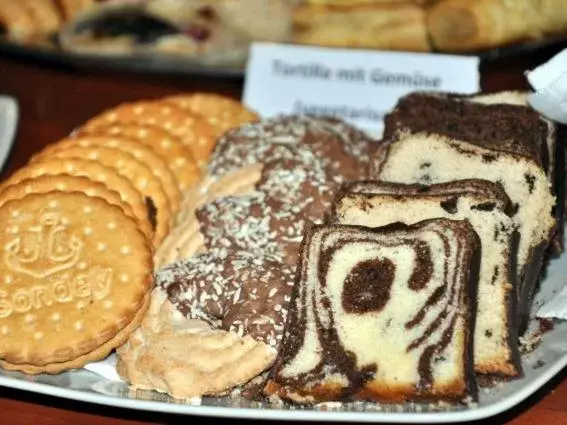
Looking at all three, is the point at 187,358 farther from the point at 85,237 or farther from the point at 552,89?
the point at 552,89

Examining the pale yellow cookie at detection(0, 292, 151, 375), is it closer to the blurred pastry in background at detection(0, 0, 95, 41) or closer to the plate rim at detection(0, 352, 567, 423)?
the plate rim at detection(0, 352, 567, 423)

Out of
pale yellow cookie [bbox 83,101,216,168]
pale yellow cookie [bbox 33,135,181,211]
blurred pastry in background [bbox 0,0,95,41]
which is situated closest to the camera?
pale yellow cookie [bbox 33,135,181,211]

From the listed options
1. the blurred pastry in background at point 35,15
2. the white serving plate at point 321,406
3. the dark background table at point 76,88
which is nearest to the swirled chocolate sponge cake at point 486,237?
the white serving plate at point 321,406

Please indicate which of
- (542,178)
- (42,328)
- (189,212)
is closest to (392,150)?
(542,178)

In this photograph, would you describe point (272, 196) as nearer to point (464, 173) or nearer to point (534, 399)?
point (464, 173)

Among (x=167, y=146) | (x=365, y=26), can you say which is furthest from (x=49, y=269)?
(x=365, y=26)

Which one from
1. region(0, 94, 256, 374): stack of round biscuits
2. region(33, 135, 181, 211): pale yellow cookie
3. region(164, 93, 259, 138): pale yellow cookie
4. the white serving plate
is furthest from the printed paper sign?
the white serving plate

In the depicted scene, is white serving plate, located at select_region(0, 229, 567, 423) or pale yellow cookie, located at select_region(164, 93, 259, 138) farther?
pale yellow cookie, located at select_region(164, 93, 259, 138)
